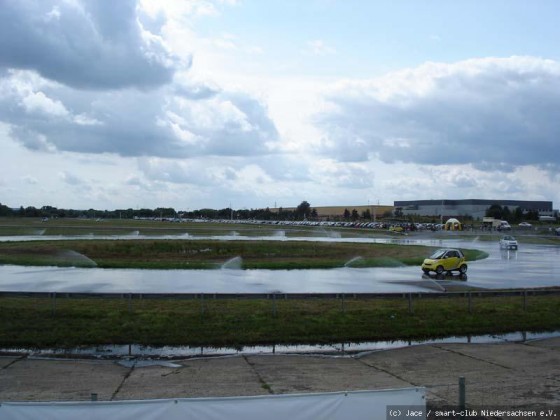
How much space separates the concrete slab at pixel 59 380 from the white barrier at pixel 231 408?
16.6 feet

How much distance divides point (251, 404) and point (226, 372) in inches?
274

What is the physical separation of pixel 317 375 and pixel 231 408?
6803 mm

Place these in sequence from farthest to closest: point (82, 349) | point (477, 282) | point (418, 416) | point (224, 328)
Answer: point (477, 282) < point (224, 328) < point (82, 349) < point (418, 416)

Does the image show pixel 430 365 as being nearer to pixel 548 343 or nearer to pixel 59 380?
pixel 548 343

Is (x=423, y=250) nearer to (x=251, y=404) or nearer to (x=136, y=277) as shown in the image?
(x=136, y=277)

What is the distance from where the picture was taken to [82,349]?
15250 mm

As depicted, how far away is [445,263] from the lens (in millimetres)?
35625

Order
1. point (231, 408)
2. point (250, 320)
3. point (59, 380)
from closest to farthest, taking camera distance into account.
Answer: point (231, 408) → point (59, 380) → point (250, 320)

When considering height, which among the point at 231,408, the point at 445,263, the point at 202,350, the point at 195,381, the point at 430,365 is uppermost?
the point at 231,408

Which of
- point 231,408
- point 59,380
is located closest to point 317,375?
point 59,380

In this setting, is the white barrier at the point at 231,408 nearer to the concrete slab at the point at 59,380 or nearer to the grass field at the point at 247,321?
the concrete slab at the point at 59,380

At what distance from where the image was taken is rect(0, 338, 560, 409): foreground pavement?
10.7m

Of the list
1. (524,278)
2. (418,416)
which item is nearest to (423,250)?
(524,278)

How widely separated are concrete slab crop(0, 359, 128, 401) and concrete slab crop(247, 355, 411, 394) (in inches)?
125
